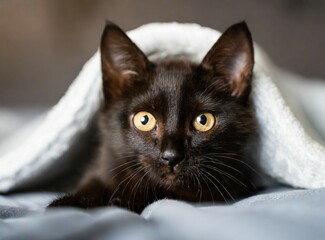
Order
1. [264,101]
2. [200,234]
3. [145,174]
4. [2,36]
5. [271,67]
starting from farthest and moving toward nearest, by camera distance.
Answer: [2,36] → [271,67] → [264,101] → [145,174] → [200,234]

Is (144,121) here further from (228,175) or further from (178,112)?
(228,175)

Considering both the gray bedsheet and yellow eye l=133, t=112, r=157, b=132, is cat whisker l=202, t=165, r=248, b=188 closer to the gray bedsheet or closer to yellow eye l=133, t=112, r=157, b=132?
yellow eye l=133, t=112, r=157, b=132

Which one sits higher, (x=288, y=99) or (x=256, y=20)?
(x=256, y=20)

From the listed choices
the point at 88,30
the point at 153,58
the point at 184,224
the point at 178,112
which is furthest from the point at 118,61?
the point at 88,30

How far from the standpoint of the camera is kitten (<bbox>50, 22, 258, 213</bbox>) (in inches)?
44.6

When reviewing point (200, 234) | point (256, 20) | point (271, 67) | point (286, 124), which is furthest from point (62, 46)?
point (200, 234)

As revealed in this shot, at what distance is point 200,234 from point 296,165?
54cm

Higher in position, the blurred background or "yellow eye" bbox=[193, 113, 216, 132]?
the blurred background

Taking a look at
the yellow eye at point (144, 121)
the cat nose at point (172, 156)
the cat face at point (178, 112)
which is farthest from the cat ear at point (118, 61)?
the cat nose at point (172, 156)

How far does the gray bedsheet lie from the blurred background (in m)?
1.25

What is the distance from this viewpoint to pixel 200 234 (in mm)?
A: 767

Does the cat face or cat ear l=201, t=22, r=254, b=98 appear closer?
the cat face

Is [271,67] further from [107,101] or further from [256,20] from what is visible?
[256,20]

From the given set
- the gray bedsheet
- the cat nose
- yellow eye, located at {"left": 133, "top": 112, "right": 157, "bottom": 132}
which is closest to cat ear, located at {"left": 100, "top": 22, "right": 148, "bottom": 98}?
yellow eye, located at {"left": 133, "top": 112, "right": 157, "bottom": 132}
